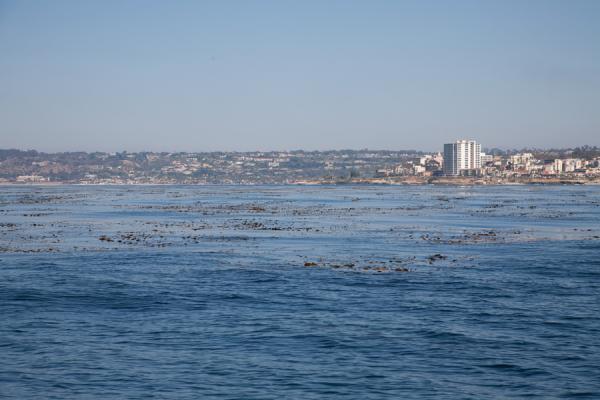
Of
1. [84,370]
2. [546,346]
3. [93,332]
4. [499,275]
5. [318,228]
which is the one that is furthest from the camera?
[318,228]

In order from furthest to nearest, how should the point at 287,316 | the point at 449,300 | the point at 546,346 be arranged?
the point at 449,300 < the point at 287,316 < the point at 546,346

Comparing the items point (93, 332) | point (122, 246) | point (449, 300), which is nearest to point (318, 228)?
point (122, 246)

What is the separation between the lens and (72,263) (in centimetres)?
3388

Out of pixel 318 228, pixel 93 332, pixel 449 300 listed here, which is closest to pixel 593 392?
pixel 449 300

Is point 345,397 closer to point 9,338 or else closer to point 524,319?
point 524,319

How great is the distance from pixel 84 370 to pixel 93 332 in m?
3.66

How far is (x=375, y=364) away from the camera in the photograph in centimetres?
1695

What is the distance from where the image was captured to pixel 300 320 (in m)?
21.3

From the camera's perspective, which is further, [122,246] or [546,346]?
[122,246]

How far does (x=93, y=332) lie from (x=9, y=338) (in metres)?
2.19

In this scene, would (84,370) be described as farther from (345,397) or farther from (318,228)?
(318,228)

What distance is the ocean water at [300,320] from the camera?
1575cm

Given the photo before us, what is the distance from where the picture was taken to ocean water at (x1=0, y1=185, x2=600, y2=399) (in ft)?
51.7

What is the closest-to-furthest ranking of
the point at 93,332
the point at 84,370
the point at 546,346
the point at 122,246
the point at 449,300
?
1. the point at 84,370
2. the point at 546,346
3. the point at 93,332
4. the point at 449,300
5. the point at 122,246
